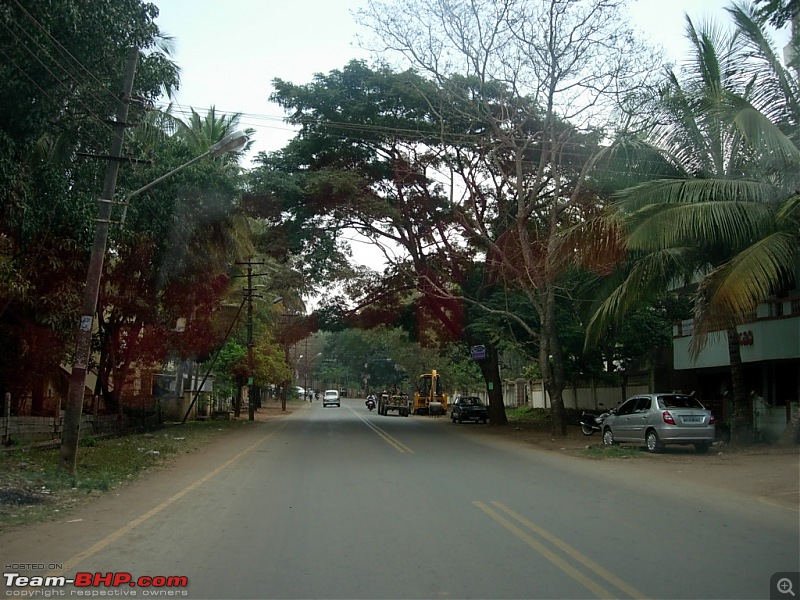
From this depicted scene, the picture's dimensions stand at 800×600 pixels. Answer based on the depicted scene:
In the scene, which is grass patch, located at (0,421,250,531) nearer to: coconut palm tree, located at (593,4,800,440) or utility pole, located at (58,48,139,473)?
utility pole, located at (58,48,139,473)

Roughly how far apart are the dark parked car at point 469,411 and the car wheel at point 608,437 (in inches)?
699

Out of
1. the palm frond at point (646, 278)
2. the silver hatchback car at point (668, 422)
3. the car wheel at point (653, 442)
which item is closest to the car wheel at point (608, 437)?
the silver hatchback car at point (668, 422)

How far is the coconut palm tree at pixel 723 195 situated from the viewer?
15.6 metres

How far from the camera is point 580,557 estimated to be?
287 inches

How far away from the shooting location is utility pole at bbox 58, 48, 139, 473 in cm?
1435

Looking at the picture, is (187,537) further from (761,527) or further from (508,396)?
(508,396)

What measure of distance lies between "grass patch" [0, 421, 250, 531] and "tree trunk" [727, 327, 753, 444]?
14841mm

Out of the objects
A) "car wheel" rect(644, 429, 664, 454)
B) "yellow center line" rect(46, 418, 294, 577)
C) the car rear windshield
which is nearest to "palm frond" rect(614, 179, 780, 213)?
the car rear windshield

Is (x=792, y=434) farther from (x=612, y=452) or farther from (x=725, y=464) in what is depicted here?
(x=612, y=452)

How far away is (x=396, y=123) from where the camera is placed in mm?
28453

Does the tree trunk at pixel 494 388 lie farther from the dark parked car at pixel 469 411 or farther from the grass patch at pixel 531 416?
the dark parked car at pixel 469 411

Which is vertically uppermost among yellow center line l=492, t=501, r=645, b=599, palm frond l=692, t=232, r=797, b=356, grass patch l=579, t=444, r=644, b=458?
palm frond l=692, t=232, r=797, b=356

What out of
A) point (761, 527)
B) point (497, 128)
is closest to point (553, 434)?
point (497, 128)

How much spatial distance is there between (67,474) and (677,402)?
14343 millimetres
